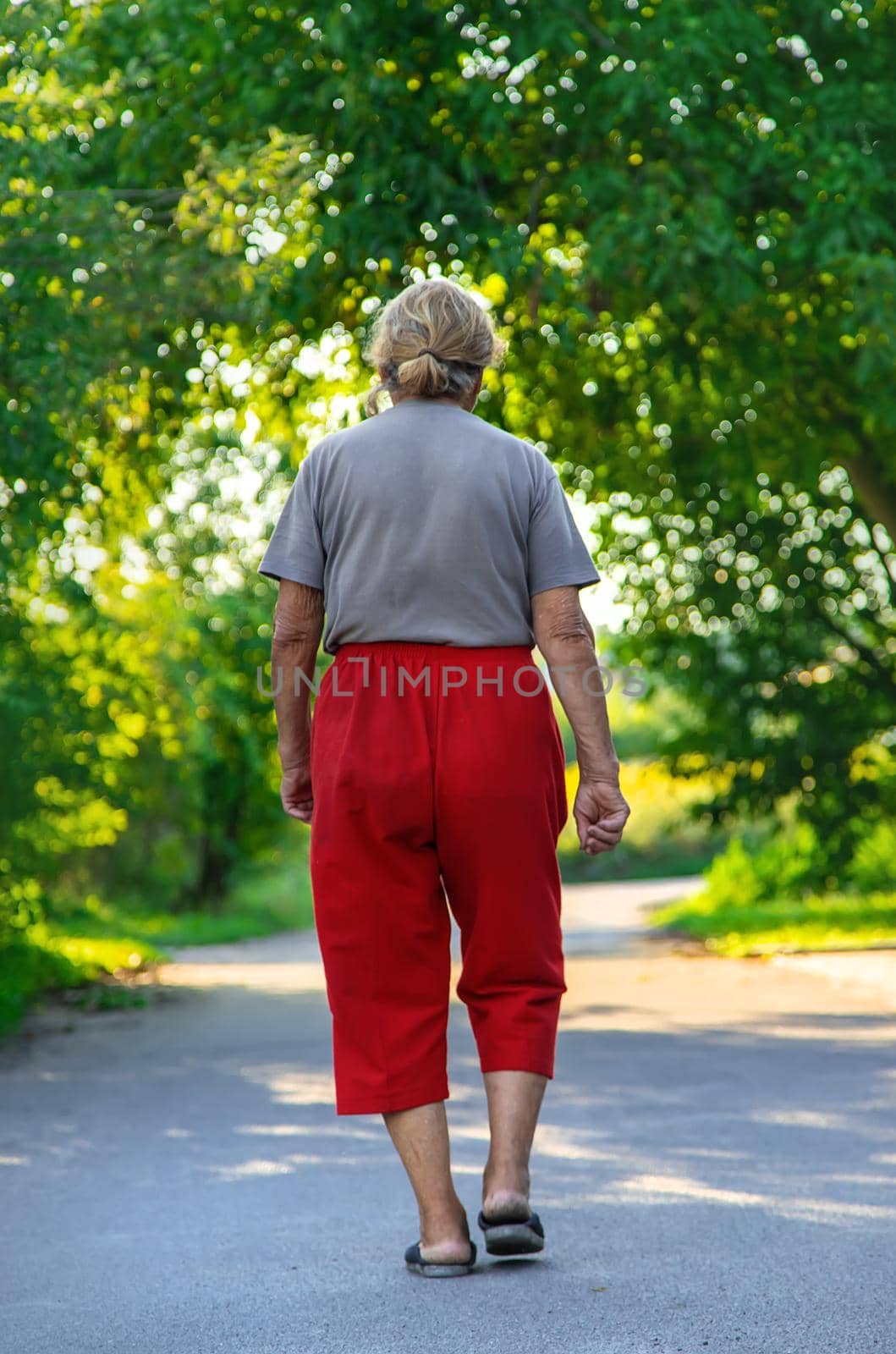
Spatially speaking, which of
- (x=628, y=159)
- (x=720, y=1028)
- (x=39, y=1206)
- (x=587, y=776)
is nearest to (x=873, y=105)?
(x=628, y=159)

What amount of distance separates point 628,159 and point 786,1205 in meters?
7.27

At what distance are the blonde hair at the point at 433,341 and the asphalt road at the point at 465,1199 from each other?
2.00 meters

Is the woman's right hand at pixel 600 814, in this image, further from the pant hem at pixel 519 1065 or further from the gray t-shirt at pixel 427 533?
the pant hem at pixel 519 1065

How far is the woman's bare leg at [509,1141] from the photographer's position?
11.9 ft

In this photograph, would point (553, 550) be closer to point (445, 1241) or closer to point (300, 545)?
point (300, 545)

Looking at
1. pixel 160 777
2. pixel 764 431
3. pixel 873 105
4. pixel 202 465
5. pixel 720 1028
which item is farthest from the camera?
pixel 160 777

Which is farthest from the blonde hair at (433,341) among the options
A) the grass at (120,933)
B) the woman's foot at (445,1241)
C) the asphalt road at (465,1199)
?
the grass at (120,933)

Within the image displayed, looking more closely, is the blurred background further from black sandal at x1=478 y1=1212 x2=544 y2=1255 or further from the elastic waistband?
black sandal at x1=478 y1=1212 x2=544 y2=1255

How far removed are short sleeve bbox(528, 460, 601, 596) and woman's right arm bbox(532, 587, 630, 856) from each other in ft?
0.09

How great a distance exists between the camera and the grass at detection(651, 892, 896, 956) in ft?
49.2

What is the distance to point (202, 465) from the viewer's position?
16875 mm

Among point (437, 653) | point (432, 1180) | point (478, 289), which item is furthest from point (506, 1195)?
point (478, 289)

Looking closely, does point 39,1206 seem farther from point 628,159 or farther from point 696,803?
point 696,803

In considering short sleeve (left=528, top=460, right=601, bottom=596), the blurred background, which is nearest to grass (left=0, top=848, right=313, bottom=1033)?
the blurred background
